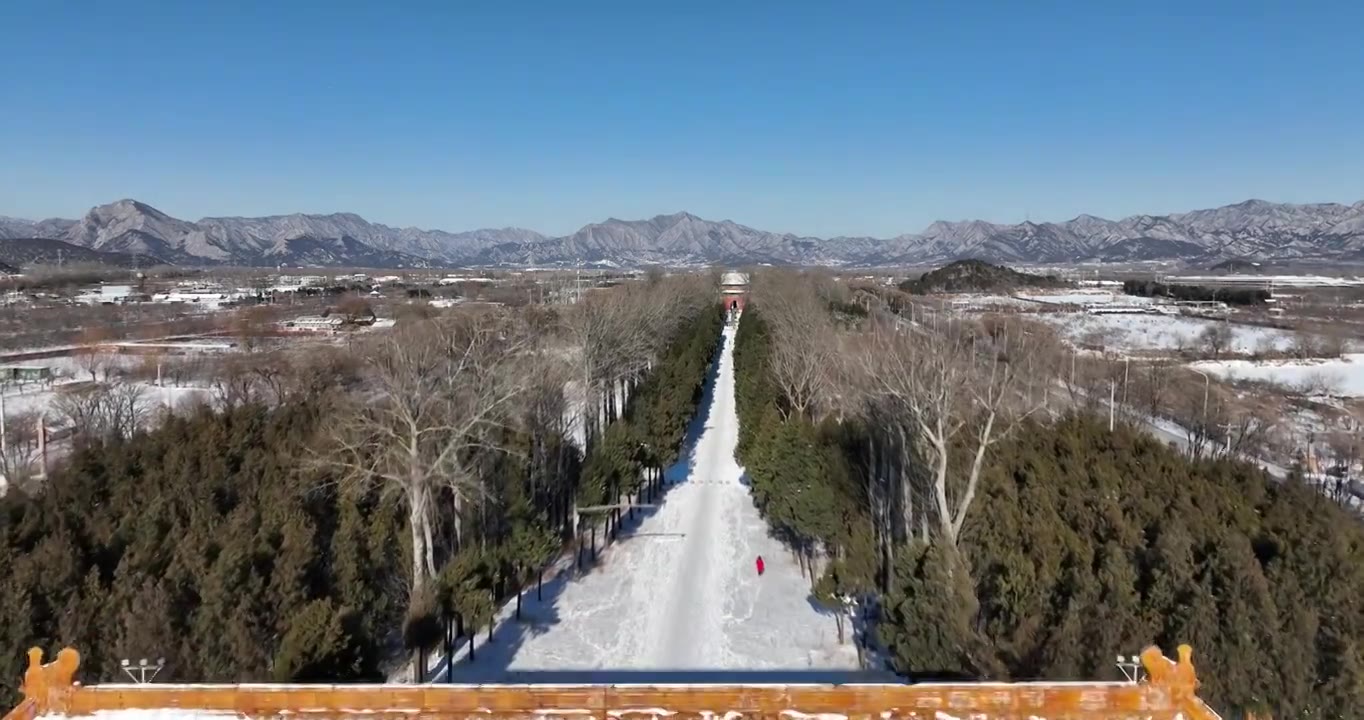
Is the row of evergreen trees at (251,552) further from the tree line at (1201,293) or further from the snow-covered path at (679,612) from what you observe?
the tree line at (1201,293)

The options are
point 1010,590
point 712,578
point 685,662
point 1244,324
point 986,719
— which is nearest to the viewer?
point 986,719

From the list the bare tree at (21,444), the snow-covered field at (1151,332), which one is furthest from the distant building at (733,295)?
the bare tree at (21,444)

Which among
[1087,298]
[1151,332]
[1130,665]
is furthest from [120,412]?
[1087,298]

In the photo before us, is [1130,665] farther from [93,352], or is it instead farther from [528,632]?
[93,352]

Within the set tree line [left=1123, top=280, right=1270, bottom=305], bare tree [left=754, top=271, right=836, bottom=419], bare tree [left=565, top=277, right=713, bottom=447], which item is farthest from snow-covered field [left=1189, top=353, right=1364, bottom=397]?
tree line [left=1123, top=280, right=1270, bottom=305]

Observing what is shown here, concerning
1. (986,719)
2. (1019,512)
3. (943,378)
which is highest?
(943,378)

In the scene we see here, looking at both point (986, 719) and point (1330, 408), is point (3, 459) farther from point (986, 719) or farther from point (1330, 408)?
point (1330, 408)

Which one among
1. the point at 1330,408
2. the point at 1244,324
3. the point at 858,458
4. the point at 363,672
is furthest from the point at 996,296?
the point at 363,672
